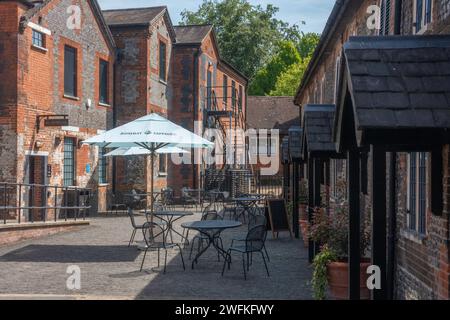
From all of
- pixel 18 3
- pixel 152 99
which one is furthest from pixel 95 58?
pixel 18 3

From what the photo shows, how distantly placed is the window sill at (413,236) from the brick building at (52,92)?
1177 cm

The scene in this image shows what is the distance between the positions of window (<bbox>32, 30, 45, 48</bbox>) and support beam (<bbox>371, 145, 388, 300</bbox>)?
14.1 m

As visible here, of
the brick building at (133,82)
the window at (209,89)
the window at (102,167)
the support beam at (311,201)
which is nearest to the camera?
the support beam at (311,201)

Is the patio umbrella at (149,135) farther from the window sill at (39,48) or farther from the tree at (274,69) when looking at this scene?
the tree at (274,69)

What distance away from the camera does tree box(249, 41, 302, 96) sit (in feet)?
187

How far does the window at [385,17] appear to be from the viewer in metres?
8.74

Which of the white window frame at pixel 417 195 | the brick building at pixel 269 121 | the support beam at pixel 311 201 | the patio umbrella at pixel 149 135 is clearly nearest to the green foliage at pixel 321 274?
the white window frame at pixel 417 195

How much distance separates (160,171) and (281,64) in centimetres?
3398

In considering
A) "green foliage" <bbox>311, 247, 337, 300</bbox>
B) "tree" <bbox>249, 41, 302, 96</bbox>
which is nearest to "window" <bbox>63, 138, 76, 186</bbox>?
"green foliage" <bbox>311, 247, 337, 300</bbox>

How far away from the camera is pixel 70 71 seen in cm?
1927

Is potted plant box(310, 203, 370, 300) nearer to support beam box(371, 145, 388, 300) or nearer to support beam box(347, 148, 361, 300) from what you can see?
support beam box(347, 148, 361, 300)

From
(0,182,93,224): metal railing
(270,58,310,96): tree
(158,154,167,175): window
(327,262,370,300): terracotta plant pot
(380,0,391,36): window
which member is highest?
(270,58,310,96): tree

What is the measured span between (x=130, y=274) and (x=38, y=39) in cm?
993

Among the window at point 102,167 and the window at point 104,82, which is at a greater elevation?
the window at point 104,82
